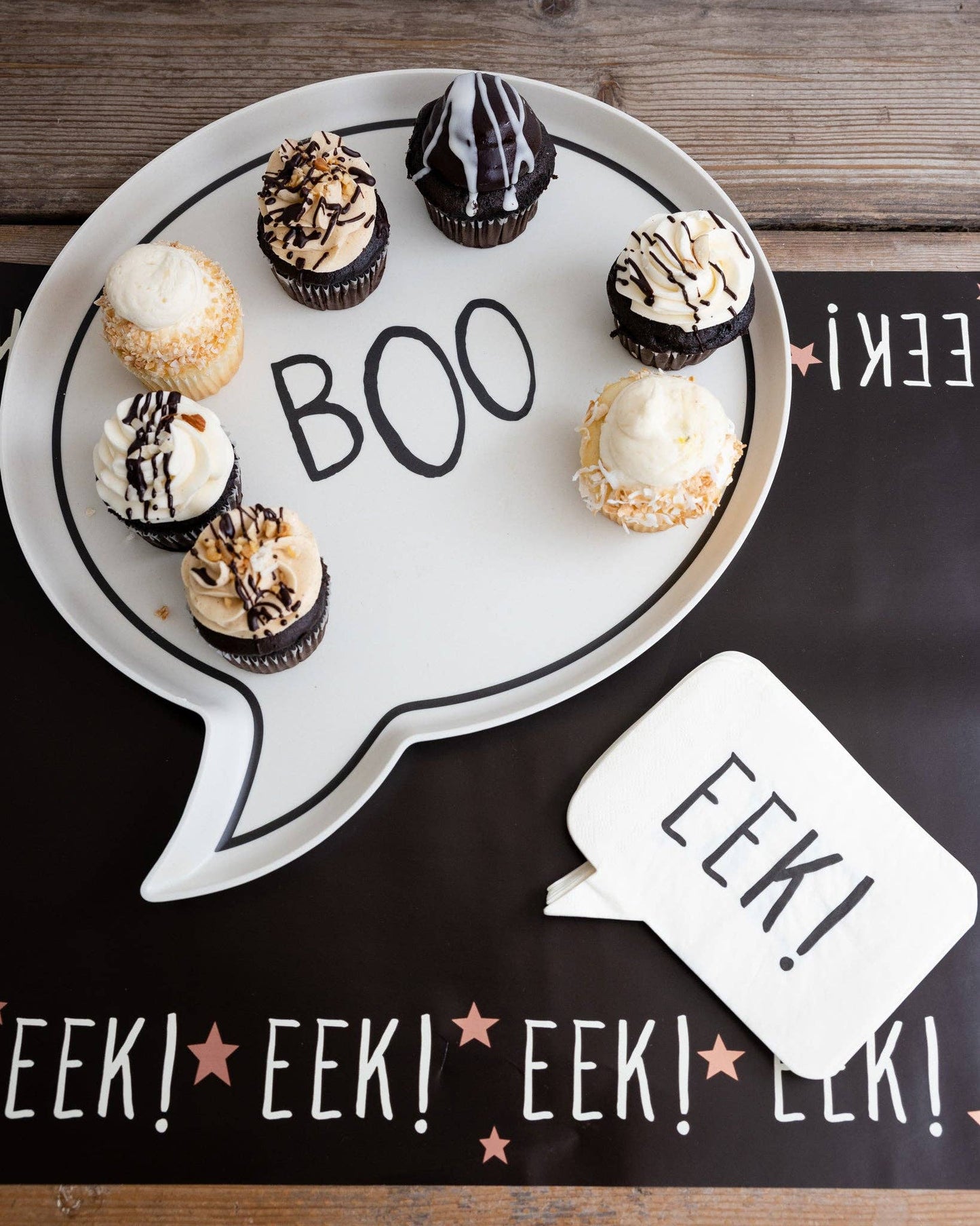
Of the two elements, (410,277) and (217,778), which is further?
(410,277)

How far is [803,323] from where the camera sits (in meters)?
1.99

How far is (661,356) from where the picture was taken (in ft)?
5.97

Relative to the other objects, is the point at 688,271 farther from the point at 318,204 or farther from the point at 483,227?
the point at 318,204

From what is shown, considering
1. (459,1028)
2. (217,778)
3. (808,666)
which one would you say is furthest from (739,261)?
(459,1028)

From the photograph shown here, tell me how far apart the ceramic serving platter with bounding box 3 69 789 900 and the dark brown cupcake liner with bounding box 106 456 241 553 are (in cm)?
6

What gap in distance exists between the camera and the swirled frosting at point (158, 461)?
5.27 ft

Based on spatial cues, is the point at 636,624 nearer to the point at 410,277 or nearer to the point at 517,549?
the point at 517,549

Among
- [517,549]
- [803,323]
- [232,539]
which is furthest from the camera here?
[803,323]

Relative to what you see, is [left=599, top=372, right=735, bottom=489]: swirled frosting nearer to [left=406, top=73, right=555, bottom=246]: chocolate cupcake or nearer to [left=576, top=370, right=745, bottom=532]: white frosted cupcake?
[left=576, top=370, right=745, bottom=532]: white frosted cupcake

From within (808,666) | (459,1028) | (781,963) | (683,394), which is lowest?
(459,1028)

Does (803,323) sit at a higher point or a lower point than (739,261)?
higher

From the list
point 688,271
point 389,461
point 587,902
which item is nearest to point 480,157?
point 688,271

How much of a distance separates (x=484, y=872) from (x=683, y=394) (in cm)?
97

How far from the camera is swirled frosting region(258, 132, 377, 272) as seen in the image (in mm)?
1710
